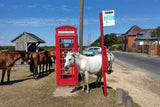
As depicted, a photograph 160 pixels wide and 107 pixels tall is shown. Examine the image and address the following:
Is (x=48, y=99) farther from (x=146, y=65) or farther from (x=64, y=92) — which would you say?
(x=146, y=65)

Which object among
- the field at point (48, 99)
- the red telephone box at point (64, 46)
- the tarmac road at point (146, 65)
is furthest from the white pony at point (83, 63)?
the tarmac road at point (146, 65)

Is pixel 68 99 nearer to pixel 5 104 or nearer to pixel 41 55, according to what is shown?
pixel 5 104

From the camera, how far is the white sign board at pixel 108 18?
4.48 m

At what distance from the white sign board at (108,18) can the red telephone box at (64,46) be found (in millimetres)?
2086

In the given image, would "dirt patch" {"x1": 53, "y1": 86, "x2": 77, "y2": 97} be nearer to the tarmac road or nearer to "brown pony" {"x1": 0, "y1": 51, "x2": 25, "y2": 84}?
"brown pony" {"x1": 0, "y1": 51, "x2": 25, "y2": 84}

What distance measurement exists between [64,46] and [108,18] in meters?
2.84

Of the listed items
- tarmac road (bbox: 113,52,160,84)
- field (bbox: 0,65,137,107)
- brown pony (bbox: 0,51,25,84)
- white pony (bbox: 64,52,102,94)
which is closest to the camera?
field (bbox: 0,65,137,107)

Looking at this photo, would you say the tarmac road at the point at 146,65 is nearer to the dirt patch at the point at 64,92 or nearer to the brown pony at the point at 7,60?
the dirt patch at the point at 64,92

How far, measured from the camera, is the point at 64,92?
564cm

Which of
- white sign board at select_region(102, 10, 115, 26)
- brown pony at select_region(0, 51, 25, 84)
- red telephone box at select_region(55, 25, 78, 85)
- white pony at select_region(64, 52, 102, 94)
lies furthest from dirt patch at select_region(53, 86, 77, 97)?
white sign board at select_region(102, 10, 115, 26)

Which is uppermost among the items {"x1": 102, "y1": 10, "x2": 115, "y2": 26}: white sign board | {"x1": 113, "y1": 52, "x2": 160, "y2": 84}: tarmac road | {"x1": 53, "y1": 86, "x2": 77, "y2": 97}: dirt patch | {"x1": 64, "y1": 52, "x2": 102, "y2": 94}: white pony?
{"x1": 102, "y1": 10, "x2": 115, "y2": 26}: white sign board

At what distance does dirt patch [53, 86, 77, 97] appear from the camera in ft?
17.6

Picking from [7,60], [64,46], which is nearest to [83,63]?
[64,46]

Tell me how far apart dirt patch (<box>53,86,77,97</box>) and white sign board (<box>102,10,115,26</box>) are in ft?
11.0
